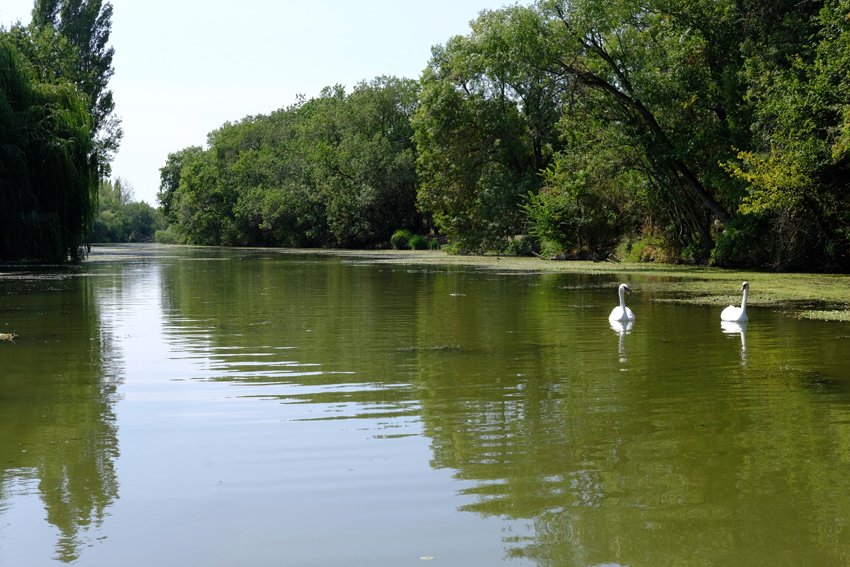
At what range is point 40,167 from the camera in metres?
36.1

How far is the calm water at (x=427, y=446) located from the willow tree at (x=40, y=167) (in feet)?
69.5

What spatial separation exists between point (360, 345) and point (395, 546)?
28.5 ft

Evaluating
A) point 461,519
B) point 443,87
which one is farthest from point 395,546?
point 443,87

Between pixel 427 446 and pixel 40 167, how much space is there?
3290 centimetres

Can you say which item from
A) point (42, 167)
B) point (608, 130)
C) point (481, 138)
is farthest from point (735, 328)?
point (481, 138)

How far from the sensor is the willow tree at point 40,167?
1357 inches

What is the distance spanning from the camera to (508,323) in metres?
16.6

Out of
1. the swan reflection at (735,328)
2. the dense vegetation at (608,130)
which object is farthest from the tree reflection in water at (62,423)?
the dense vegetation at (608,130)

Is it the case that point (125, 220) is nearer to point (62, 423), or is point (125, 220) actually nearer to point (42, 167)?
point (42, 167)

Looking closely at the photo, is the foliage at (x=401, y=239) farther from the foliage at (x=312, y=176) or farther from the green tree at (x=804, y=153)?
the green tree at (x=804, y=153)

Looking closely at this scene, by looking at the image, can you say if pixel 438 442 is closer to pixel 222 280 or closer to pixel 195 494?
pixel 195 494

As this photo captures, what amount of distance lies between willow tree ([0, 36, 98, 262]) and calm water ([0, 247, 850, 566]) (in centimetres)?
2118

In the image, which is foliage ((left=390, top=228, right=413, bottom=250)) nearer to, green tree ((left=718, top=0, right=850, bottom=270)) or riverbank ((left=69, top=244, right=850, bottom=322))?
riverbank ((left=69, top=244, right=850, bottom=322))

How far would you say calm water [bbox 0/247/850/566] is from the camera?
5.18 metres
